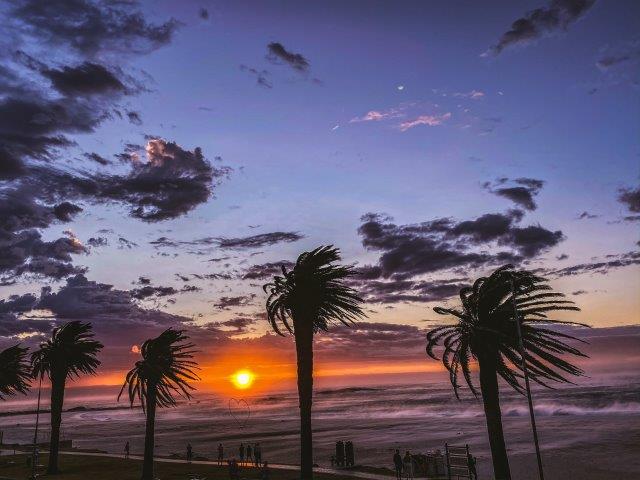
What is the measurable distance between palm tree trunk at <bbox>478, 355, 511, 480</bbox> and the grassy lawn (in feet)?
41.0

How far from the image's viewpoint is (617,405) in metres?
107

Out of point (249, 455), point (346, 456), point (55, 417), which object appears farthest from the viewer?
point (249, 455)

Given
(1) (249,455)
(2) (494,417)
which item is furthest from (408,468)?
(1) (249,455)

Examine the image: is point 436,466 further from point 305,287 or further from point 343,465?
point 305,287

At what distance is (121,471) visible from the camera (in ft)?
133

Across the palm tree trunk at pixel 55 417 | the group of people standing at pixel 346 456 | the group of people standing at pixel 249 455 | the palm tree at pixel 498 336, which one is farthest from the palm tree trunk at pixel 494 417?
the palm tree trunk at pixel 55 417

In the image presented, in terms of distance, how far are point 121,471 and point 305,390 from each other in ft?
71.8

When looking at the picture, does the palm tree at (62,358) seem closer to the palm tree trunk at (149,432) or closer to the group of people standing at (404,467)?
the palm tree trunk at (149,432)

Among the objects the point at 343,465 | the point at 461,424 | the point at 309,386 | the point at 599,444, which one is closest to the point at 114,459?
the point at 343,465

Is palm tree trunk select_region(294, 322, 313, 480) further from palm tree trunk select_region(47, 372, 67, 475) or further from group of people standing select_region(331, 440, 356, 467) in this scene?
palm tree trunk select_region(47, 372, 67, 475)

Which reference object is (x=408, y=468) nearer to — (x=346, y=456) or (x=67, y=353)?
(x=346, y=456)

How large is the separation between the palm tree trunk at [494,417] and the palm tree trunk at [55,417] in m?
33.9

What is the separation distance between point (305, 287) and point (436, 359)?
928cm

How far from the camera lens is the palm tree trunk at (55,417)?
40094 millimetres
